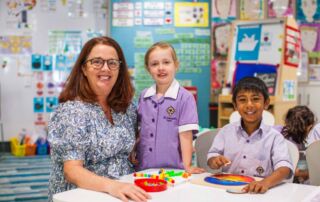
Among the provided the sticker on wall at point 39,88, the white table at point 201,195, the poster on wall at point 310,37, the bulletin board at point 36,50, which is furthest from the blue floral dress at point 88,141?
the poster on wall at point 310,37

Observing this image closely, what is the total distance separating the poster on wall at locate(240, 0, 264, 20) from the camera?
20.4 feet

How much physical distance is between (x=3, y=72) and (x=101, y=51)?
4.55 m

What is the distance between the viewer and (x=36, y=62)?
618cm

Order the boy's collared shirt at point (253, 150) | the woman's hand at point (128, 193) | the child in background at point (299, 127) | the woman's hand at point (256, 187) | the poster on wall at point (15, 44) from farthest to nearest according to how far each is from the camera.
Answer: the poster on wall at point (15, 44), the child in background at point (299, 127), the boy's collared shirt at point (253, 150), the woman's hand at point (256, 187), the woman's hand at point (128, 193)

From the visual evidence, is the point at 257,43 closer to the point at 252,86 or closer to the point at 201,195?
the point at 252,86

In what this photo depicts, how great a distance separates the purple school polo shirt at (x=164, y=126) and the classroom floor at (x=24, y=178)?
1981 mm

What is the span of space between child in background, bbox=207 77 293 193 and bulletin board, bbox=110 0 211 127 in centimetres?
401

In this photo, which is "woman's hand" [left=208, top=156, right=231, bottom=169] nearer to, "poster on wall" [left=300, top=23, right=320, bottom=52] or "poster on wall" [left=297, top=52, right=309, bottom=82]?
"poster on wall" [left=297, top=52, right=309, bottom=82]

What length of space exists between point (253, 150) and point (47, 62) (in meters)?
4.73

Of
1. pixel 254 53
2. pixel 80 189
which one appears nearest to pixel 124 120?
pixel 80 189

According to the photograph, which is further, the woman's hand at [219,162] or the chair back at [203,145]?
the chair back at [203,145]

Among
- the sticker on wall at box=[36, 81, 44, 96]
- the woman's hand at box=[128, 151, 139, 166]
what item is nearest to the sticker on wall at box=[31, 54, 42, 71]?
the sticker on wall at box=[36, 81, 44, 96]

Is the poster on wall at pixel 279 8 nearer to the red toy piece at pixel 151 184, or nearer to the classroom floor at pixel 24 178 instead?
the classroom floor at pixel 24 178

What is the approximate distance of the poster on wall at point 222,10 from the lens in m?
6.18
